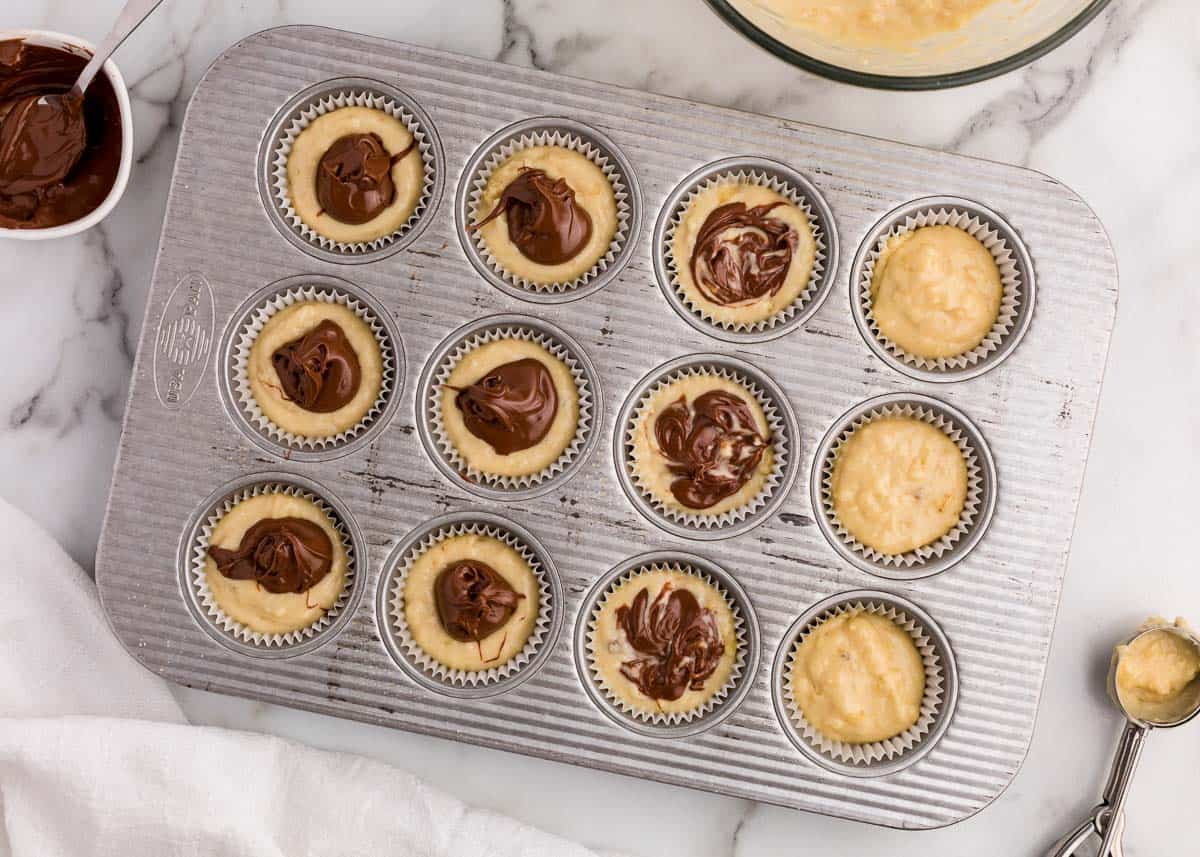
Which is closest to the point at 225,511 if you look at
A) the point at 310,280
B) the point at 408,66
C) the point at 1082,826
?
the point at 310,280

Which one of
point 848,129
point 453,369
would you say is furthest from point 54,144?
point 848,129

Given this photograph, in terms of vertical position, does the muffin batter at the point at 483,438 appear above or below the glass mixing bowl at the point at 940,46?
below

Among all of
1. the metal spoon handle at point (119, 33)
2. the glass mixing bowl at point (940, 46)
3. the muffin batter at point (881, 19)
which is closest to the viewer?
the glass mixing bowl at point (940, 46)

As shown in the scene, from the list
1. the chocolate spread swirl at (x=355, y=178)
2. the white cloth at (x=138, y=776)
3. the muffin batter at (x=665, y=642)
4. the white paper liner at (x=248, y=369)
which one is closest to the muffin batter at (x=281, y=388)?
the white paper liner at (x=248, y=369)

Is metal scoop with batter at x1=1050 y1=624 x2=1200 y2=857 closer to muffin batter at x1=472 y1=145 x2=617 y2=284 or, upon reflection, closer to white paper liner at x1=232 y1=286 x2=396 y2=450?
muffin batter at x1=472 y1=145 x2=617 y2=284

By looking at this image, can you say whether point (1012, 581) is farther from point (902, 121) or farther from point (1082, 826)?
point (902, 121)

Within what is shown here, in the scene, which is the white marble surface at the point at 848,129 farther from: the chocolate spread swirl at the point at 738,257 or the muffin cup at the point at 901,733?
the chocolate spread swirl at the point at 738,257

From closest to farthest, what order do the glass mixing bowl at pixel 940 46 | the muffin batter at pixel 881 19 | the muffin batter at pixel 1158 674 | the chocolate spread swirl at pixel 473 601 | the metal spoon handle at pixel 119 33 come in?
1. the glass mixing bowl at pixel 940 46
2. the muffin batter at pixel 881 19
3. the metal spoon handle at pixel 119 33
4. the chocolate spread swirl at pixel 473 601
5. the muffin batter at pixel 1158 674
